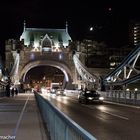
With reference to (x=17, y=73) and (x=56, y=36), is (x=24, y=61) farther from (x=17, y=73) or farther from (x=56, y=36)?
(x=56, y=36)

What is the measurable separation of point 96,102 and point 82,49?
10790 cm

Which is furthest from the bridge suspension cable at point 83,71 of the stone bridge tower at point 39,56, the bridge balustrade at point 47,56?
the bridge balustrade at point 47,56

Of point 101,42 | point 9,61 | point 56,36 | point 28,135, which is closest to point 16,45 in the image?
point 9,61

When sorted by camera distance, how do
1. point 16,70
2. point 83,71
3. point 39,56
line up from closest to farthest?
point 83,71
point 16,70
point 39,56

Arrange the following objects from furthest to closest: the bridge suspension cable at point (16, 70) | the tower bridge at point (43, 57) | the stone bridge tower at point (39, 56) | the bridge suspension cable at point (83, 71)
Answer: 1. the stone bridge tower at point (39, 56)
2. the tower bridge at point (43, 57)
3. the bridge suspension cable at point (16, 70)
4. the bridge suspension cable at point (83, 71)

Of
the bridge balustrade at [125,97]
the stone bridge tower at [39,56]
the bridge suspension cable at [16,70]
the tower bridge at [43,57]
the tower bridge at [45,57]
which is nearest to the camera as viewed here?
the bridge balustrade at [125,97]

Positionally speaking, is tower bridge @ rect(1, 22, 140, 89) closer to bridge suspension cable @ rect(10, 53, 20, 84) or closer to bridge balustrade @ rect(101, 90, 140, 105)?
bridge suspension cable @ rect(10, 53, 20, 84)

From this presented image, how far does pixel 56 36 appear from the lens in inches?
6462

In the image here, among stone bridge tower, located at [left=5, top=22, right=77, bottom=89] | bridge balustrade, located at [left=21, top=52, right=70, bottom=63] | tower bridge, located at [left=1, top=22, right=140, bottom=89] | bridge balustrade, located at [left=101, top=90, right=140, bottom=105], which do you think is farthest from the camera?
bridge balustrade, located at [left=21, top=52, right=70, bottom=63]

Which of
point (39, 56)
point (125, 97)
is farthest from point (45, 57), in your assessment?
point (125, 97)

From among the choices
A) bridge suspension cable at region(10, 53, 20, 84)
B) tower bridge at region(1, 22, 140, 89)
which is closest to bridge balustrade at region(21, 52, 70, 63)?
tower bridge at region(1, 22, 140, 89)

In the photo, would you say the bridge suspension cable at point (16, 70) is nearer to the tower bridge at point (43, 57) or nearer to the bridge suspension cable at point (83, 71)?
the tower bridge at point (43, 57)

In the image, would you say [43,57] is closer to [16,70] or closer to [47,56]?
[47,56]

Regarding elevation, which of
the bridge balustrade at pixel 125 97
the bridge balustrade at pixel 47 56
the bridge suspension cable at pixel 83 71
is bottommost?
the bridge balustrade at pixel 125 97
